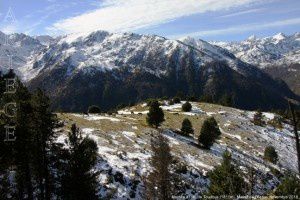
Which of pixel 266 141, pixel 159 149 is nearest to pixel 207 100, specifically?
pixel 266 141

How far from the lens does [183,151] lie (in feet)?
238

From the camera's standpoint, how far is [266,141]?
345 ft

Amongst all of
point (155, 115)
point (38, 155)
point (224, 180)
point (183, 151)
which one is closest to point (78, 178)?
point (38, 155)

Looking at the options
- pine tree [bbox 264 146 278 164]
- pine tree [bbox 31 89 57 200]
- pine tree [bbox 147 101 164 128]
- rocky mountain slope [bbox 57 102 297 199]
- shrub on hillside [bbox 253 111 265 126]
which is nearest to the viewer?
pine tree [bbox 31 89 57 200]

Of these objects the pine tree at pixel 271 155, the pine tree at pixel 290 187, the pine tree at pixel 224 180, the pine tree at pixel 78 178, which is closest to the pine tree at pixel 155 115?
the pine tree at pixel 271 155

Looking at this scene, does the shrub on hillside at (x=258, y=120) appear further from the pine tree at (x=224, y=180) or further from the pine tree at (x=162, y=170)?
the pine tree at (x=224, y=180)

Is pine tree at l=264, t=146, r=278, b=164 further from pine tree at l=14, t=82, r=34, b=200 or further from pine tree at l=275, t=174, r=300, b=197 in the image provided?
pine tree at l=14, t=82, r=34, b=200

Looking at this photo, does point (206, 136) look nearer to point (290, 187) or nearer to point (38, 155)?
point (38, 155)

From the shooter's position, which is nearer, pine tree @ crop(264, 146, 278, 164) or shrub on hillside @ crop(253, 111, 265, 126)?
pine tree @ crop(264, 146, 278, 164)

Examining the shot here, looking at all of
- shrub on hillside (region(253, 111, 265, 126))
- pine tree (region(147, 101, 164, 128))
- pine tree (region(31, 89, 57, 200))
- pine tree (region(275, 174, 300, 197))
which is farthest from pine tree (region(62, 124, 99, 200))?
shrub on hillside (region(253, 111, 265, 126))

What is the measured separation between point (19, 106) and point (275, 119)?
4307 inches

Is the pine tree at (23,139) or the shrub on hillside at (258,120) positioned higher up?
the pine tree at (23,139)

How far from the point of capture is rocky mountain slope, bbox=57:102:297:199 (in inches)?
2153

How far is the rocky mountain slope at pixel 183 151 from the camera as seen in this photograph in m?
54.7
